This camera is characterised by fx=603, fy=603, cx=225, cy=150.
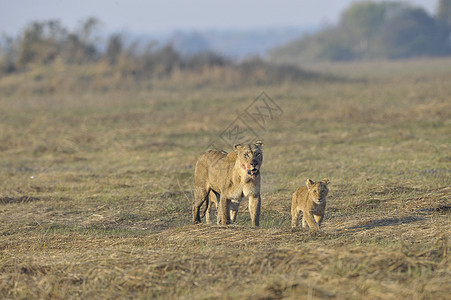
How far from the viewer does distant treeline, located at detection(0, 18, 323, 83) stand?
37.5 metres

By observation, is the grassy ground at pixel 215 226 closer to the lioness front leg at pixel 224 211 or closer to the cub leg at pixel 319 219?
the cub leg at pixel 319 219

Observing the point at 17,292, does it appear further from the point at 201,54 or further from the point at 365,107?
the point at 201,54

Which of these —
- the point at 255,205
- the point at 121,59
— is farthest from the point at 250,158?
the point at 121,59

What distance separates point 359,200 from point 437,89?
2026 cm

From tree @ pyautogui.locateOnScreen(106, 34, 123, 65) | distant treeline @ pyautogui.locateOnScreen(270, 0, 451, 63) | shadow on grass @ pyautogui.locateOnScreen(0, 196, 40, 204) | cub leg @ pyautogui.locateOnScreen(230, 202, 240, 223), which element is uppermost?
distant treeline @ pyautogui.locateOnScreen(270, 0, 451, 63)

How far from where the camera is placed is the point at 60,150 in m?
17.1

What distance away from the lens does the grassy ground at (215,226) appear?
5871 millimetres

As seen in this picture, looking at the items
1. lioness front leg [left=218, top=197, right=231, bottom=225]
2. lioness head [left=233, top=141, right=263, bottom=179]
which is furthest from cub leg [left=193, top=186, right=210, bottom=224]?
lioness head [left=233, top=141, right=263, bottom=179]

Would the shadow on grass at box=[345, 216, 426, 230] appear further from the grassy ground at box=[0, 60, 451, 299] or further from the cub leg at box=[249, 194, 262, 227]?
the cub leg at box=[249, 194, 262, 227]

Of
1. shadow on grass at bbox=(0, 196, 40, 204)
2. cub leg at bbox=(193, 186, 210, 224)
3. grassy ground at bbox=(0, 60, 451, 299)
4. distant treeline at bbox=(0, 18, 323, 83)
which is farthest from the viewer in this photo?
distant treeline at bbox=(0, 18, 323, 83)

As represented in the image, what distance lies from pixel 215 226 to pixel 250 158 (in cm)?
113

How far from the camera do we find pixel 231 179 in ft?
27.3

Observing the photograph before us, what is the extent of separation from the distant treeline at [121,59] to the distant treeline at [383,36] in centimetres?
5390

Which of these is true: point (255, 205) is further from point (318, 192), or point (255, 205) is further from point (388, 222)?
point (388, 222)
